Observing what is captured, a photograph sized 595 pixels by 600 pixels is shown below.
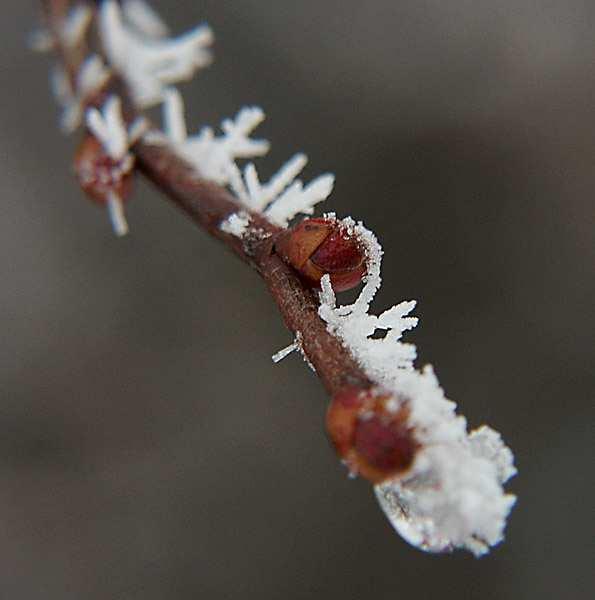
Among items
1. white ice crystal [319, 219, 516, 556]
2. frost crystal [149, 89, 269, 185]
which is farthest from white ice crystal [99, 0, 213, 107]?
white ice crystal [319, 219, 516, 556]

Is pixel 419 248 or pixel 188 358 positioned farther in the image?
pixel 188 358

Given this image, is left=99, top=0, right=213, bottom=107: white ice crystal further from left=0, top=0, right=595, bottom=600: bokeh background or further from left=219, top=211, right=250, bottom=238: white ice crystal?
left=0, top=0, right=595, bottom=600: bokeh background

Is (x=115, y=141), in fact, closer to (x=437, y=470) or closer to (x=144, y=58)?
(x=144, y=58)

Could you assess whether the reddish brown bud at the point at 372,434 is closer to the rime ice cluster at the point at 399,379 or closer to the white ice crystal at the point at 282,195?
the rime ice cluster at the point at 399,379

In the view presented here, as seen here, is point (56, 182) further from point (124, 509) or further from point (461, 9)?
point (461, 9)

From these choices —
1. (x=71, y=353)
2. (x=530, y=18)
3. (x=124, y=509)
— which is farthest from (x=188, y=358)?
(x=530, y=18)
